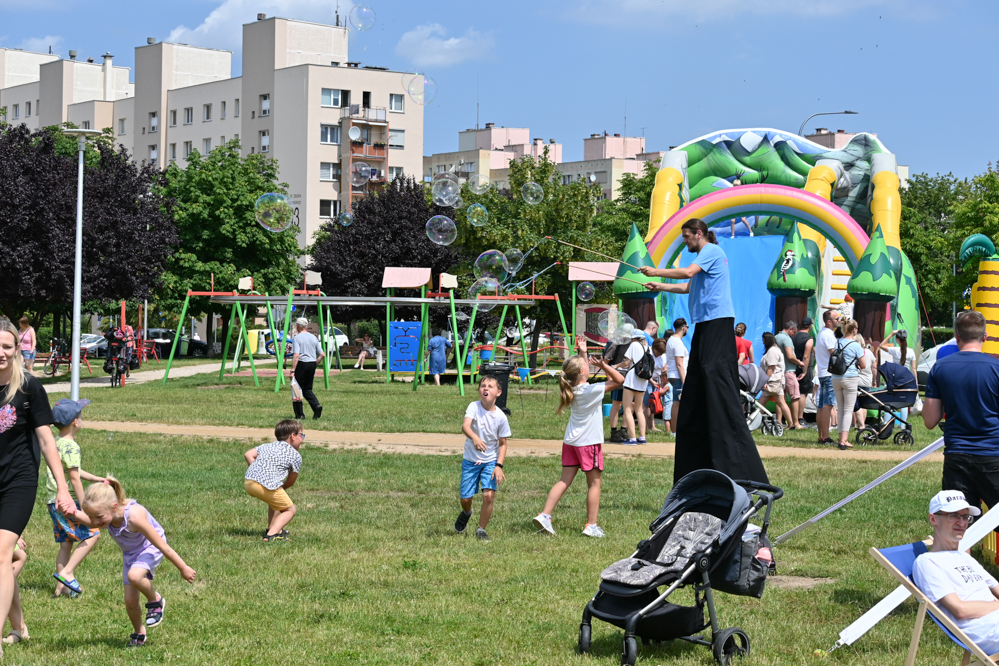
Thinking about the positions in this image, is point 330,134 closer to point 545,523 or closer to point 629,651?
point 545,523

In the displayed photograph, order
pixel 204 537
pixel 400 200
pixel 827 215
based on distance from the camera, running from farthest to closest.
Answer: pixel 400 200
pixel 827 215
pixel 204 537

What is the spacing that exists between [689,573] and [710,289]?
245 cm

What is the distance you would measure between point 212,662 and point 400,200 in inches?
1963

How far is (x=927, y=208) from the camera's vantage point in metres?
71.4

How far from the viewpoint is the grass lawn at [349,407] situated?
1812cm

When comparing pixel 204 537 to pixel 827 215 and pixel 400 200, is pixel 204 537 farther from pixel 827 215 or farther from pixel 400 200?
pixel 400 200

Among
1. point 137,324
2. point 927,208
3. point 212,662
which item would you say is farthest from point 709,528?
point 927,208

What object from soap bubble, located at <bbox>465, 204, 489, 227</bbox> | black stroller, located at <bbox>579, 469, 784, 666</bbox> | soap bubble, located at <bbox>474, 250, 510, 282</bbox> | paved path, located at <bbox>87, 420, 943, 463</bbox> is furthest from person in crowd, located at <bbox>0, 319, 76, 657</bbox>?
soap bubble, located at <bbox>465, 204, 489, 227</bbox>

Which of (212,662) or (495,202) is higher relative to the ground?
(495,202)

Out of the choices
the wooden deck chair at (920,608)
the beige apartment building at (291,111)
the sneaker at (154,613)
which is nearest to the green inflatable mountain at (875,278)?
the wooden deck chair at (920,608)

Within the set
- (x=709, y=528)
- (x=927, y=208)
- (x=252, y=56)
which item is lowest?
(x=709, y=528)

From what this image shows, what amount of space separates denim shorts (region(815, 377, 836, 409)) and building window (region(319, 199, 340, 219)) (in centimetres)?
6190

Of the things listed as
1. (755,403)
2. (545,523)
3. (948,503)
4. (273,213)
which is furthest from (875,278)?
(948,503)

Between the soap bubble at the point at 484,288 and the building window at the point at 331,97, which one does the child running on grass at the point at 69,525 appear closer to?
the soap bubble at the point at 484,288
